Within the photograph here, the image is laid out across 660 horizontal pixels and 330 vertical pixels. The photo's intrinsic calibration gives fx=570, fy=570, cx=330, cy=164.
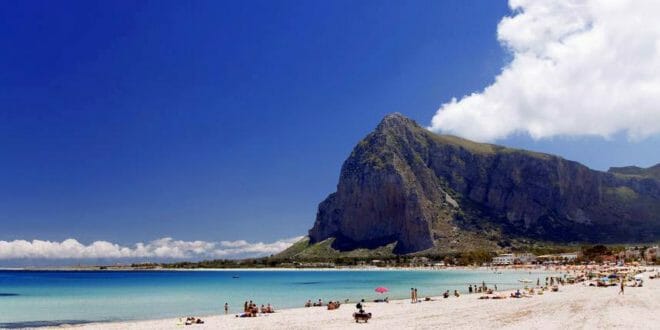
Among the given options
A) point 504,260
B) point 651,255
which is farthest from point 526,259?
point 651,255

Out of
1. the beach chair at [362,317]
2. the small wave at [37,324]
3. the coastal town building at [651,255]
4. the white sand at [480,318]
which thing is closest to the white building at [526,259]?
the coastal town building at [651,255]

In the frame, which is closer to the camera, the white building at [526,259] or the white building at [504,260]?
the white building at [504,260]

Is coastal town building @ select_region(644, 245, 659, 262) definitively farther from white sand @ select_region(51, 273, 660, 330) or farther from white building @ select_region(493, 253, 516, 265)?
white sand @ select_region(51, 273, 660, 330)

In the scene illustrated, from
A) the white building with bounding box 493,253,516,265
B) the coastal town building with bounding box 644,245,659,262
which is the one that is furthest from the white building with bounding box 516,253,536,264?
the coastal town building with bounding box 644,245,659,262

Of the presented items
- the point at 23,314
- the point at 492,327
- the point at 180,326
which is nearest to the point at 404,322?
the point at 492,327

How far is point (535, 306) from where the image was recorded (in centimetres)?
4541

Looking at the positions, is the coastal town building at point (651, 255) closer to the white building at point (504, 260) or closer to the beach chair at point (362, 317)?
the white building at point (504, 260)

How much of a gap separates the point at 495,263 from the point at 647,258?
4425 cm

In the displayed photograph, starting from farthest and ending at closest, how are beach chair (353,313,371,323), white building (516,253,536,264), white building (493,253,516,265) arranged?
white building (516,253,536,264)
white building (493,253,516,265)
beach chair (353,313,371,323)

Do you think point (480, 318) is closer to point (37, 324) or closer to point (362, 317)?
point (362, 317)

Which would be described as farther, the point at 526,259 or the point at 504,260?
the point at 526,259

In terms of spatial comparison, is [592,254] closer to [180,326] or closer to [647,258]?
[647,258]

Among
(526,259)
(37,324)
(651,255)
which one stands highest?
(37,324)

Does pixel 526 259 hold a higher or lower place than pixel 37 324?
lower
